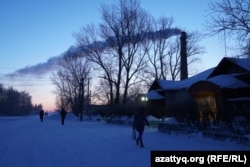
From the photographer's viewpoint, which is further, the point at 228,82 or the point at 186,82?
the point at 186,82

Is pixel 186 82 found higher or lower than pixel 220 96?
higher

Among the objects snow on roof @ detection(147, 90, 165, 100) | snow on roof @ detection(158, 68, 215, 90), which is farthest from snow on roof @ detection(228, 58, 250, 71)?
snow on roof @ detection(147, 90, 165, 100)

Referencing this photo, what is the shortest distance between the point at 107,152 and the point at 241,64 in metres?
17.1

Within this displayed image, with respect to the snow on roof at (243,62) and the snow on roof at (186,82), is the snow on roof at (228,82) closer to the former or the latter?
the snow on roof at (243,62)

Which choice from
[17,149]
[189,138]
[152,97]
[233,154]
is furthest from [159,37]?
[233,154]

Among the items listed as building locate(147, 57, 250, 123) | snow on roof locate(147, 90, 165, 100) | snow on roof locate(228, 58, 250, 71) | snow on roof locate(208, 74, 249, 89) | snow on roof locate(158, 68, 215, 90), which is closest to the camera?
building locate(147, 57, 250, 123)

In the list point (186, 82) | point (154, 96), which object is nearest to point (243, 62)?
point (186, 82)

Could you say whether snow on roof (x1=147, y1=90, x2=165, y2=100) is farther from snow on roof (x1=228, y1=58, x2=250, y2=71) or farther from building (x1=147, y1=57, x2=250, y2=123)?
snow on roof (x1=228, y1=58, x2=250, y2=71)

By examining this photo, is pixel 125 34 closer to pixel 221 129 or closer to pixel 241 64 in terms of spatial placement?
pixel 241 64

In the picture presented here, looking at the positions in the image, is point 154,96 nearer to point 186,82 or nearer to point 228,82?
point 186,82

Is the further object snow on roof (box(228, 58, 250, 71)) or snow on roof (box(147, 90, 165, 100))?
snow on roof (box(147, 90, 165, 100))

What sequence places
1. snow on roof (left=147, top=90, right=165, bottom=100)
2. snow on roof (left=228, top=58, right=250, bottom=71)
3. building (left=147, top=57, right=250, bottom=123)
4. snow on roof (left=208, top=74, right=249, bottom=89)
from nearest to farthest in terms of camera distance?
1. building (left=147, top=57, right=250, bottom=123)
2. snow on roof (left=228, top=58, right=250, bottom=71)
3. snow on roof (left=208, top=74, right=249, bottom=89)
4. snow on roof (left=147, top=90, right=165, bottom=100)

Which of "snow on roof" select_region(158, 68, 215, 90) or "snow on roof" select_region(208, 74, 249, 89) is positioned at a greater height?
"snow on roof" select_region(158, 68, 215, 90)

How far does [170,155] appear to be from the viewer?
22.7 feet
